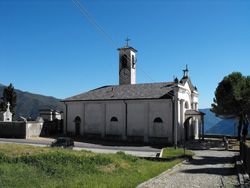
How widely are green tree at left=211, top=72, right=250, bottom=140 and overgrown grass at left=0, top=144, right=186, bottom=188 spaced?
1950 cm

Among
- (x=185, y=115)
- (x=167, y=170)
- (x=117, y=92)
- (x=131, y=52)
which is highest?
(x=131, y=52)

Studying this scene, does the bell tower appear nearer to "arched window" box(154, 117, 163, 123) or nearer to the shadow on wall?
"arched window" box(154, 117, 163, 123)

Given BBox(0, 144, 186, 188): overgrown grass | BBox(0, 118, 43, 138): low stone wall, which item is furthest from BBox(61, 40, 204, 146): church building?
BBox(0, 144, 186, 188): overgrown grass

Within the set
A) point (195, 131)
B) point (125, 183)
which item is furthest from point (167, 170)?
point (195, 131)

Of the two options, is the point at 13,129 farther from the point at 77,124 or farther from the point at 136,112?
the point at 136,112

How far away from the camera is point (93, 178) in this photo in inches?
387

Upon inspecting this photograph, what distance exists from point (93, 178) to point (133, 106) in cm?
2073

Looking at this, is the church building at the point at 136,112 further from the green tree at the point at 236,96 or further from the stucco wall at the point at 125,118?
the green tree at the point at 236,96

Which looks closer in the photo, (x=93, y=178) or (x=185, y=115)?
(x=93, y=178)

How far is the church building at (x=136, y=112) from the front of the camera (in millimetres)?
28391

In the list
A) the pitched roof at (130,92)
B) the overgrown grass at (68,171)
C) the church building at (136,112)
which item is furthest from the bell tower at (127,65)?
the overgrown grass at (68,171)

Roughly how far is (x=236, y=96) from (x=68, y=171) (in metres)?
24.9

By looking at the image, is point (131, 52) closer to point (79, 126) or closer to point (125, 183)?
point (79, 126)

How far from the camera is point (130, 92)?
3241cm
